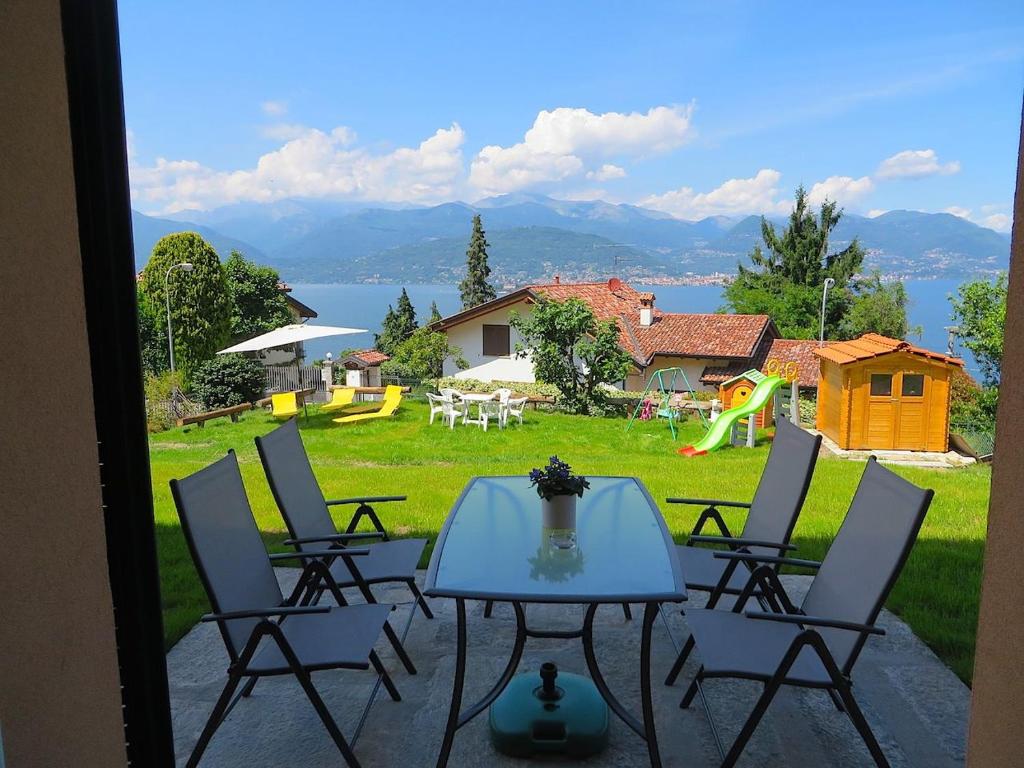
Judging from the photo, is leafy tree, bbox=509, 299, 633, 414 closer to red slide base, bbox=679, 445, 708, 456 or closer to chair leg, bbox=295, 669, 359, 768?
red slide base, bbox=679, 445, 708, 456

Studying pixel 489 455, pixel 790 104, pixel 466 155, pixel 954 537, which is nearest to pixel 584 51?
pixel 790 104

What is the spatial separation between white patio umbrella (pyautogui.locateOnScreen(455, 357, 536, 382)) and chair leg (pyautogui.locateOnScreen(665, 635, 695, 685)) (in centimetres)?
1966

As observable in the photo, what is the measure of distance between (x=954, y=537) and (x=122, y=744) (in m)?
5.45

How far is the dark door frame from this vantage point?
1854 mm

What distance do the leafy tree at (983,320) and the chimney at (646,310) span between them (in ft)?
32.2

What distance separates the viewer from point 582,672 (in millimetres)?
3238

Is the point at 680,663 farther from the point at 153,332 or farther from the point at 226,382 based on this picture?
the point at 153,332

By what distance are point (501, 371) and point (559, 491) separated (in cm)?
2005

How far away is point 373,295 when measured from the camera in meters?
119

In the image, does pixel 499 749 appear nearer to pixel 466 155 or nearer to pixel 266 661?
pixel 266 661

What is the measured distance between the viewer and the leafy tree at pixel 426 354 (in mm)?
22438

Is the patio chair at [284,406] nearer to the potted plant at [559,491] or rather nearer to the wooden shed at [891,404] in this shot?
the wooden shed at [891,404]

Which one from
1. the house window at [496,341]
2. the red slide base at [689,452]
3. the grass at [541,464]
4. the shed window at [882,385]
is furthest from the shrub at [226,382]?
the shed window at [882,385]

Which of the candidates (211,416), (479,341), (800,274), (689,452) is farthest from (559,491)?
(800,274)
